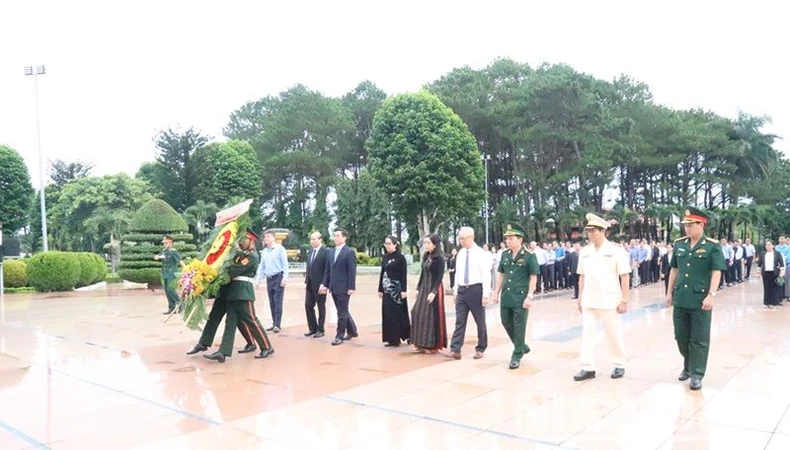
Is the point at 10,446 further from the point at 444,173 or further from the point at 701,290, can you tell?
the point at 444,173

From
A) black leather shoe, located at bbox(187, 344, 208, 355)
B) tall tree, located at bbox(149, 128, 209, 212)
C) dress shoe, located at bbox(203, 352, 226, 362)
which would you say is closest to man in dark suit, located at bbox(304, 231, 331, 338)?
black leather shoe, located at bbox(187, 344, 208, 355)

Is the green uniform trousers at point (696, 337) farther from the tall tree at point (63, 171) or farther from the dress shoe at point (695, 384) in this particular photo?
the tall tree at point (63, 171)

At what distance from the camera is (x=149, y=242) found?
69.7 feet

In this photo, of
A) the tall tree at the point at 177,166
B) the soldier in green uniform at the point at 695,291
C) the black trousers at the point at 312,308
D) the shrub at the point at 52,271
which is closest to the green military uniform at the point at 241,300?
the black trousers at the point at 312,308

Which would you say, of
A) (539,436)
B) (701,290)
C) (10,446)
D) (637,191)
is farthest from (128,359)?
(637,191)

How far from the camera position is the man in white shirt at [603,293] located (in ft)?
20.4

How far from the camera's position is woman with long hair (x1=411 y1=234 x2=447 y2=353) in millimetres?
7812

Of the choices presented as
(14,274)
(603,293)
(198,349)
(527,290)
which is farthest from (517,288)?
(14,274)

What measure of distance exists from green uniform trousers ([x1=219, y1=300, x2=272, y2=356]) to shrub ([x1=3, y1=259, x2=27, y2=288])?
16.0m

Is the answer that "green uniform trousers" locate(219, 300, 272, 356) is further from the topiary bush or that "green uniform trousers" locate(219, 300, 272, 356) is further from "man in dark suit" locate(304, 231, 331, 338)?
the topiary bush

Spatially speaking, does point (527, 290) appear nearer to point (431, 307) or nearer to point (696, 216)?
point (431, 307)

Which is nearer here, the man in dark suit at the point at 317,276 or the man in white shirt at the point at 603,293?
the man in white shirt at the point at 603,293

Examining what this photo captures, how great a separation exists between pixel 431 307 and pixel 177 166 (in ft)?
123

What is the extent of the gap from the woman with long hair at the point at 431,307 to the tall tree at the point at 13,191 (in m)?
47.1
